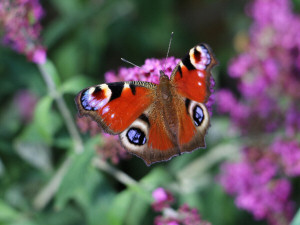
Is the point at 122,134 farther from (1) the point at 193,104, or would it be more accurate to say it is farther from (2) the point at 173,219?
(2) the point at 173,219

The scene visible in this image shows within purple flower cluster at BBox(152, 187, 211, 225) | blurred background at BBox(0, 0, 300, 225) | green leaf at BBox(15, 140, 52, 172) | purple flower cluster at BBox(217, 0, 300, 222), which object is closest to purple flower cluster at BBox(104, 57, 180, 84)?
blurred background at BBox(0, 0, 300, 225)

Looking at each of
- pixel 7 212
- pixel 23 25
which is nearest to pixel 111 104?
pixel 23 25

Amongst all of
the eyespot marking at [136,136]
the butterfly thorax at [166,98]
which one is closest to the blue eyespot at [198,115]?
the butterfly thorax at [166,98]

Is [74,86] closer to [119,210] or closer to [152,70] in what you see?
[152,70]

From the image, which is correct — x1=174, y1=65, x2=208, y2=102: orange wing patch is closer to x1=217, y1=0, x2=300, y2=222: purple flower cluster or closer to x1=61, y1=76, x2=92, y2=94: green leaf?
x1=61, y1=76, x2=92, y2=94: green leaf

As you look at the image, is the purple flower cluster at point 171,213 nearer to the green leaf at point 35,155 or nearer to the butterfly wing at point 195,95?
the butterfly wing at point 195,95

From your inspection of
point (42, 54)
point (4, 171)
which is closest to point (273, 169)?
point (42, 54)

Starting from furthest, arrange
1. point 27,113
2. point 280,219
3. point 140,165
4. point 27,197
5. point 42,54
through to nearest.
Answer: point 27,113, point 140,165, point 27,197, point 280,219, point 42,54
